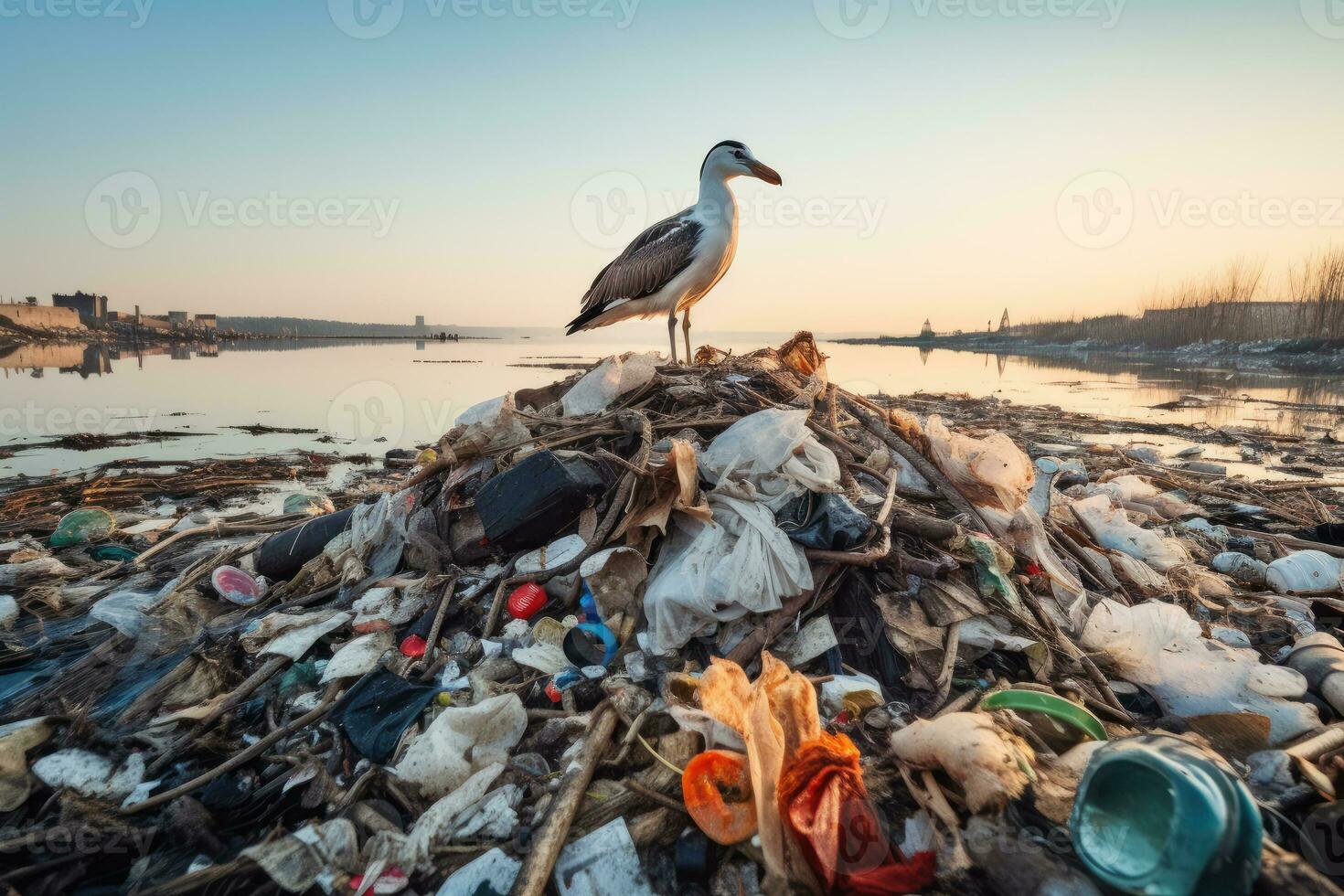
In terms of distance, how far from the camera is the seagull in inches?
196

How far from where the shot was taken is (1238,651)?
232 centimetres

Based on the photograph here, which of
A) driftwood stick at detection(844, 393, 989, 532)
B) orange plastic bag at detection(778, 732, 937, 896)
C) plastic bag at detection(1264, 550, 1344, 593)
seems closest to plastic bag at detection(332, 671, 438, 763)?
orange plastic bag at detection(778, 732, 937, 896)

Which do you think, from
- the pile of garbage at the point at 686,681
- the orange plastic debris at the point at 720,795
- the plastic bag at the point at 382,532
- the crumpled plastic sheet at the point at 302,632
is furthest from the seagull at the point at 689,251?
the orange plastic debris at the point at 720,795

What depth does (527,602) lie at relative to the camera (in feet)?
8.72

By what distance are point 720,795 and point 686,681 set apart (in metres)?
0.48

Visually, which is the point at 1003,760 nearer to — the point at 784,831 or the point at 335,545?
the point at 784,831

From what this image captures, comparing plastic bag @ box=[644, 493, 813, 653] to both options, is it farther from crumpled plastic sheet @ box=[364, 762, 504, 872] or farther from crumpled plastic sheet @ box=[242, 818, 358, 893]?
crumpled plastic sheet @ box=[242, 818, 358, 893]

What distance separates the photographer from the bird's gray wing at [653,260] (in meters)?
5.00

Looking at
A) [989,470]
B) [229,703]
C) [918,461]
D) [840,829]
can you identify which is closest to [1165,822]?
[840,829]

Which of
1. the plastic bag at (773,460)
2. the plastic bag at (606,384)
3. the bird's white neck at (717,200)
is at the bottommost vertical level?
the plastic bag at (773,460)

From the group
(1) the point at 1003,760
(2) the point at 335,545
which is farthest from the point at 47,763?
(1) the point at 1003,760

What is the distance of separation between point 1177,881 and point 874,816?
0.61 metres

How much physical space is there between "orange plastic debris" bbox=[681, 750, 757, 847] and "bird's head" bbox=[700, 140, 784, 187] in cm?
474

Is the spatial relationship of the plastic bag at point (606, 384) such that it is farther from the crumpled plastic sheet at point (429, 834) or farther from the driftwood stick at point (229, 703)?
the crumpled plastic sheet at point (429, 834)
